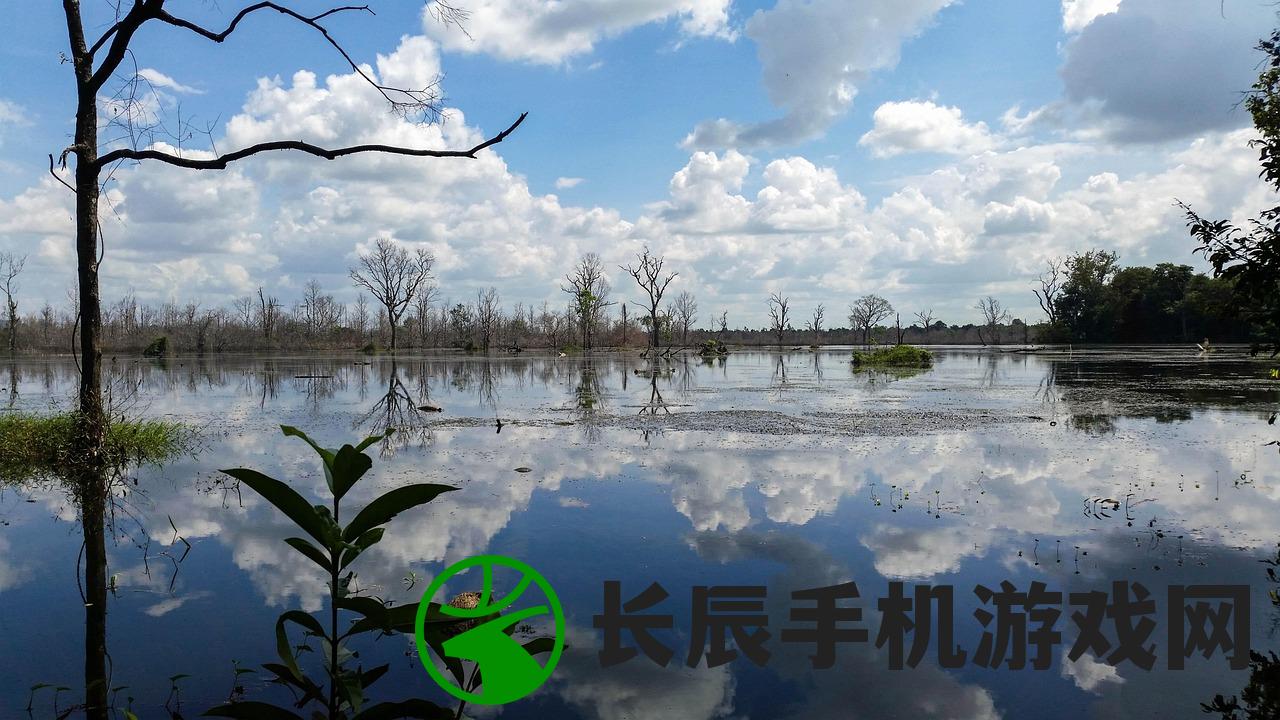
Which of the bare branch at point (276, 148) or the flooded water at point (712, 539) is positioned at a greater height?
the bare branch at point (276, 148)

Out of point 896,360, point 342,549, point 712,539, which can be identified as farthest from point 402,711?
point 896,360

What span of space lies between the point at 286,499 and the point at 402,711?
0.68 metres

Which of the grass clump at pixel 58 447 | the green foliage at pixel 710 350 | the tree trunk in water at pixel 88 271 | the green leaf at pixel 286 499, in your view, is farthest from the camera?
the green foliage at pixel 710 350

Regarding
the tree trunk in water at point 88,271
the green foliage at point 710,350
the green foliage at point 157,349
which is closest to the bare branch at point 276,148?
the tree trunk in water at point 88,271

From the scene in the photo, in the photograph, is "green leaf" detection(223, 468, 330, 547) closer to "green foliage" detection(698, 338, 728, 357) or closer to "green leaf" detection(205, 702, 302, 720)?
"green leaf" detection(205, 702, 302, 720)

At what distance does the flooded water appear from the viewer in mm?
3496

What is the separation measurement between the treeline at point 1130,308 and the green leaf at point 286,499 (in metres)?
62.1

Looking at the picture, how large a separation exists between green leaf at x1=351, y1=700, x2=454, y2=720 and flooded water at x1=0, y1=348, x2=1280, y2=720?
4.20 feet

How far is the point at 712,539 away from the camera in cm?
591

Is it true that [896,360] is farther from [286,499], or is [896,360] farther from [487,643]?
[286,499]

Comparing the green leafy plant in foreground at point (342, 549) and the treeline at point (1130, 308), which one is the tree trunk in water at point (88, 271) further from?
the treeline at point (1130, 308)

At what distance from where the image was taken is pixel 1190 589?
470 centimetres

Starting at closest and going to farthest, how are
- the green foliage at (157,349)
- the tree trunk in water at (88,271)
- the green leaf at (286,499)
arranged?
the green leaf at (286,499) → the tree trunk in water at (88,271) → the green foliage at (157,349)

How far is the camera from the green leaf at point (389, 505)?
1.75 metres
